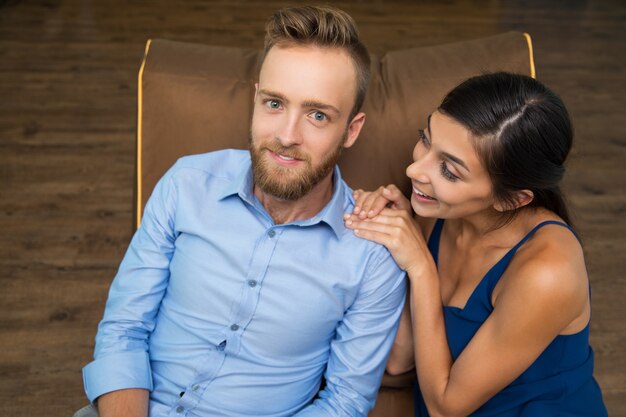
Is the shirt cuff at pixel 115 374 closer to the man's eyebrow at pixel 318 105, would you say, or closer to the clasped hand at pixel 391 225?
the clasped hand at pixel 391 225

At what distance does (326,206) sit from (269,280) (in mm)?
208

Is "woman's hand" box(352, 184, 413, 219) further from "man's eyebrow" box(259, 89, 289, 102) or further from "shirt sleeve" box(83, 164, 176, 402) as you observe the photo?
"shirt sleeve" box(83, 164, 176, 402)

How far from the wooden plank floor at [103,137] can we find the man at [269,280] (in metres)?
0.58

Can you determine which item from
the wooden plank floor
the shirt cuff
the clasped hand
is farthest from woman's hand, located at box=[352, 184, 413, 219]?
the shirt cuff

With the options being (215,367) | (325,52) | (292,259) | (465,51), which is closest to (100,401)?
→ (215,367)

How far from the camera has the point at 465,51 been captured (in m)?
1.88

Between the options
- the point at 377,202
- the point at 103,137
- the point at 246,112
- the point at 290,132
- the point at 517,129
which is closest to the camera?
the point at 517,129

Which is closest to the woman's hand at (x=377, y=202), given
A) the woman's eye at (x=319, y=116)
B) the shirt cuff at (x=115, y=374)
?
the woman's eye at (x=319, y=116)

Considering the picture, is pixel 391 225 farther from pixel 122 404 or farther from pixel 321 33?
pixel 122 404

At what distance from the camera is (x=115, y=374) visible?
1562mm

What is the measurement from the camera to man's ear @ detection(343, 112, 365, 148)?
1.64m

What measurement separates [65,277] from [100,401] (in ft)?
4.09

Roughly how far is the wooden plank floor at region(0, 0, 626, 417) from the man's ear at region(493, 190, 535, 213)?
0.22 meters

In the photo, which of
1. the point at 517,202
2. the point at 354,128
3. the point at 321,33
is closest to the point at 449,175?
the point at 517,202
